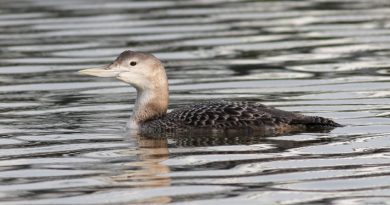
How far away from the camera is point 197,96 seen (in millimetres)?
17406

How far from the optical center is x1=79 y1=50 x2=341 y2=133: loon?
47.3 ft

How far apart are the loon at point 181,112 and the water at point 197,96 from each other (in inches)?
10.9

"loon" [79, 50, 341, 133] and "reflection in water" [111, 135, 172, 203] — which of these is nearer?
"reflection in water" [111, 135, 172, 203]

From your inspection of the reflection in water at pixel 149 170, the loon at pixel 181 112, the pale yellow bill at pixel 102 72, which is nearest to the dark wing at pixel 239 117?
the loon at pixel 181 112

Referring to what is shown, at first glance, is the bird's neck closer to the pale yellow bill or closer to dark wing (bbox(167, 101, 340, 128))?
the pale yellow bill

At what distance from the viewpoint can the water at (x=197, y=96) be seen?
11398 mm

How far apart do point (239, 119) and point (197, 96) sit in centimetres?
300

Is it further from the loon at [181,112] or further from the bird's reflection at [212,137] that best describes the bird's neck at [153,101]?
the bird's reflection at [212,137]

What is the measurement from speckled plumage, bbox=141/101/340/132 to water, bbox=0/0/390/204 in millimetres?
229

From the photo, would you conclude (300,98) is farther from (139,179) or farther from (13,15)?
(13,15)

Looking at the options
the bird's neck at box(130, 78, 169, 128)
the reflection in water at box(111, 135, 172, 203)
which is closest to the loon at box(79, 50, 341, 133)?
the bird's neck at box(130, 78, 169, 128)

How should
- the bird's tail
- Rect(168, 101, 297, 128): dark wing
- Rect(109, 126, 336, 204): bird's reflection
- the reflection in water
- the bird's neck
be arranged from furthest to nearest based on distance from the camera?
the bird's neck < Rect(168, 101, 297, 128): dark wing < the bird's tail < Rect(109, 126, 336, 204): bird's reflection < the reflection in water

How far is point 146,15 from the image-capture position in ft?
81.4

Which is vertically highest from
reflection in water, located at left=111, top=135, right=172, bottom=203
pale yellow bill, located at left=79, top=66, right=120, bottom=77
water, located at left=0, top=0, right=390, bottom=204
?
pale yellow bill, located at left=79, top=66, right=120, bottom=77
